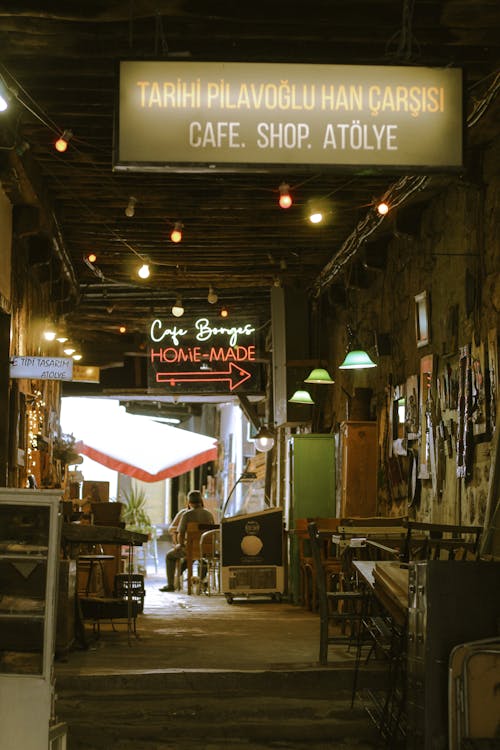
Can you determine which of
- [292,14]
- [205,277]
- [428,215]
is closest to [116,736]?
[292,14]

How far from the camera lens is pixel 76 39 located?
20.8ft

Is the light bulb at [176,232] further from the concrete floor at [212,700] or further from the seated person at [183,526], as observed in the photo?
the seated person at [183,526]

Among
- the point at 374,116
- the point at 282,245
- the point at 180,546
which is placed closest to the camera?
the point at 374,116

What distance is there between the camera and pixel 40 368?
927cm

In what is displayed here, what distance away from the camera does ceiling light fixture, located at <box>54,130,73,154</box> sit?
7559 mm

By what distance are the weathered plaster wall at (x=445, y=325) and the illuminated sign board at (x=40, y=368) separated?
3.22 metres

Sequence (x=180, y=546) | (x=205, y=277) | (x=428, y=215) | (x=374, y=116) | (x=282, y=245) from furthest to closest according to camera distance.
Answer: (x=180, y=546) → (x=205, y=277) → (x=282, y=245) → (x=428, y=215) → (x=374, y=116)

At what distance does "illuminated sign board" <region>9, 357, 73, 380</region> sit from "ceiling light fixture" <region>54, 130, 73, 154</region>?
2141mm

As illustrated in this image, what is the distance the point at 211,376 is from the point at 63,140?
270 inches

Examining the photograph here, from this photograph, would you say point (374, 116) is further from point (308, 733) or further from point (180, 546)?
A: point (180, 546)

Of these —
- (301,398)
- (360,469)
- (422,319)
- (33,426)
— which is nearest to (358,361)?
(422,319)

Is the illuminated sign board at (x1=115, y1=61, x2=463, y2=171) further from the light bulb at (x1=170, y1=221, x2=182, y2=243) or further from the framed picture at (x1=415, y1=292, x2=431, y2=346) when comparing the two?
the light bulb at (x1=170, y1=221, x2=182, y2=243)

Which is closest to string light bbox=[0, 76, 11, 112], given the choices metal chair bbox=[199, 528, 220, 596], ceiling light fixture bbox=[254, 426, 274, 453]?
metal chair bbox=[199, 528, 220, 596]

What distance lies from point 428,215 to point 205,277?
479 cm
